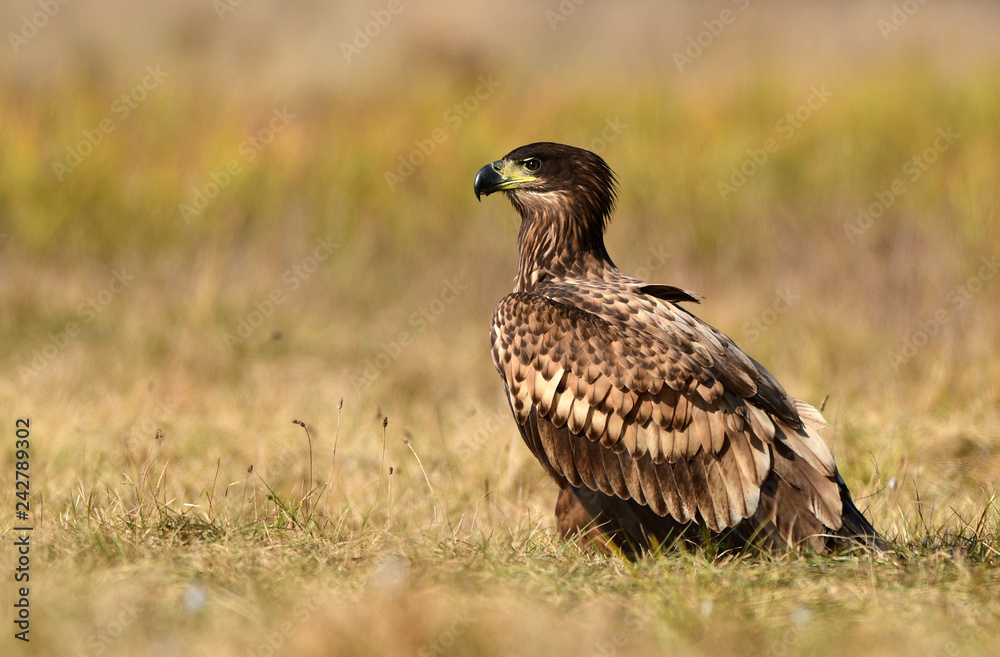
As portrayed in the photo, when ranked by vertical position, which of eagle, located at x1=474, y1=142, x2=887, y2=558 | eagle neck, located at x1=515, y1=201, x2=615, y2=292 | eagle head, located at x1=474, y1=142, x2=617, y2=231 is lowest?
eagle, located at x1=474, y1=142, x2=887, y2=558

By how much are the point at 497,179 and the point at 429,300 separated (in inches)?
160

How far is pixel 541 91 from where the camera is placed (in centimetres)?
1124

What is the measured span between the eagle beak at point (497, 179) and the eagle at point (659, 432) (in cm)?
81

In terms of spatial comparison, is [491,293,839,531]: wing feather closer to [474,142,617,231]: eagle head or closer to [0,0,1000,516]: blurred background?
[474,142,617,231]: eagle head

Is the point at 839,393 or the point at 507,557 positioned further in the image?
the point at 839,393

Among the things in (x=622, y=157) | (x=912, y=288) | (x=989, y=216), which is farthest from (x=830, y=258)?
(x=622, y=157)

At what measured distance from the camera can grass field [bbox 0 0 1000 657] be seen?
339cm

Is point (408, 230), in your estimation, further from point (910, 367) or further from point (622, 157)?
point (910, 367)

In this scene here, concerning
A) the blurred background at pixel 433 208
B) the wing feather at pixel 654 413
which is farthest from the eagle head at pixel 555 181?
the blurred background at pixel 433 208

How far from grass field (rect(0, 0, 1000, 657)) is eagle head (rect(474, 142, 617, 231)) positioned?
1225mm

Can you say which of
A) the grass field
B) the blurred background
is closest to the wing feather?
the grass field

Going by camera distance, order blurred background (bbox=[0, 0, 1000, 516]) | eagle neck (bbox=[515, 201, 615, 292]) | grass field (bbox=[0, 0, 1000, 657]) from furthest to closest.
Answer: blurred background (bbox=[0, 0, 1000, 516]) < eagle neck (bbox=[515, 201, 615, 292]) < grass field (bbox=[0, 0, 1000, 657])

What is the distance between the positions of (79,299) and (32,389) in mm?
1837

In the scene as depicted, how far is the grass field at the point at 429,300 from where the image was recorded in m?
3.39
